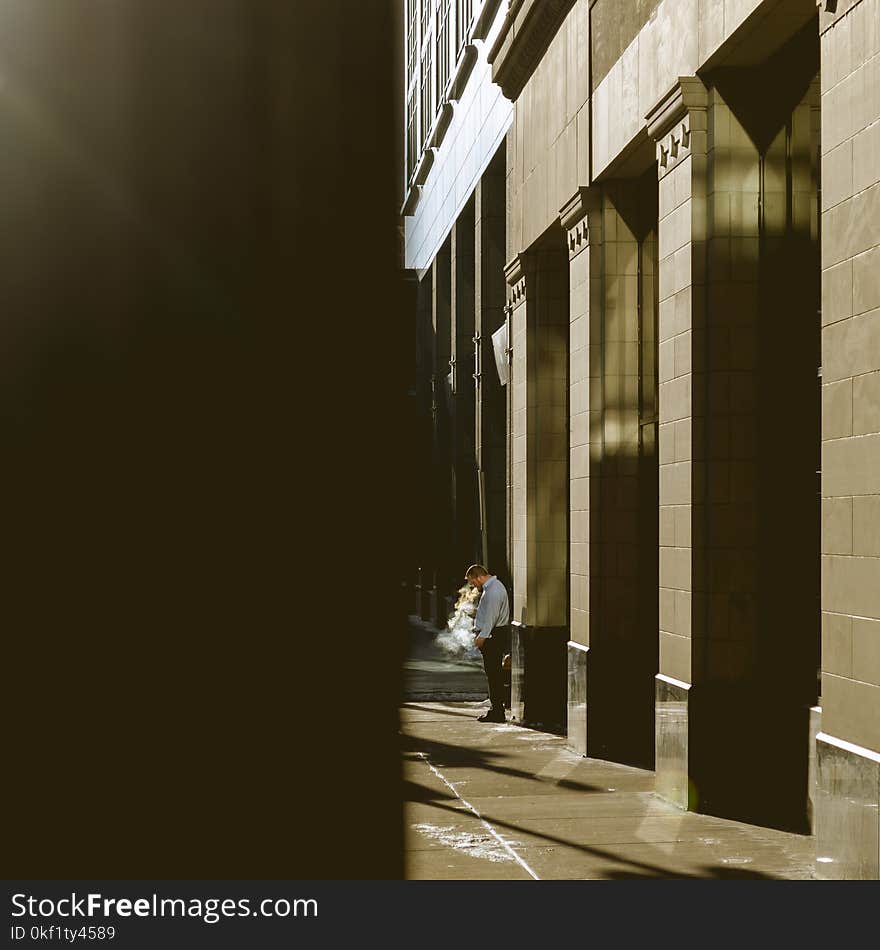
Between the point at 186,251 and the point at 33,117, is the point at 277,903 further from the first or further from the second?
the point at 33,117

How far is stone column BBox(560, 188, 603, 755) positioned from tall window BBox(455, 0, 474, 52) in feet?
42.5

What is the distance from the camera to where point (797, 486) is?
1092 cm

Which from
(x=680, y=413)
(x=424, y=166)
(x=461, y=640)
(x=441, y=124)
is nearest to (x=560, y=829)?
(x=680, y=413)

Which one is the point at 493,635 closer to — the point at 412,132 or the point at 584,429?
the point at 584,429

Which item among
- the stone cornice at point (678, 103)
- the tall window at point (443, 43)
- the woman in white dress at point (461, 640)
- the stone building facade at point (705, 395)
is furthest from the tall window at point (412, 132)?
the stone cornice at point (678, 103)

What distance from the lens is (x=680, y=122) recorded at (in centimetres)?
1154

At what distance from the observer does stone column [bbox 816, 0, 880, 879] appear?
7.84m

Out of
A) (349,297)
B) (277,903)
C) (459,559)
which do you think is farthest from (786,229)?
(459,559)

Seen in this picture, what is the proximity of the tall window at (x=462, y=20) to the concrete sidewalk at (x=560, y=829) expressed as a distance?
56.8 ft

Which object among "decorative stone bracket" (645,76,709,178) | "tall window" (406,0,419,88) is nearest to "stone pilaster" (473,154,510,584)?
"decorative stone bracket" (645,76,709,178)

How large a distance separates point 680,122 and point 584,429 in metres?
4.08

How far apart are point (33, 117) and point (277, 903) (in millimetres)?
6560

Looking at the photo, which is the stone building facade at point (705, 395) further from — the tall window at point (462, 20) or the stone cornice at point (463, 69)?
the tall window at point (462, 20)

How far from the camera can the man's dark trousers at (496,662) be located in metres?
17.2
